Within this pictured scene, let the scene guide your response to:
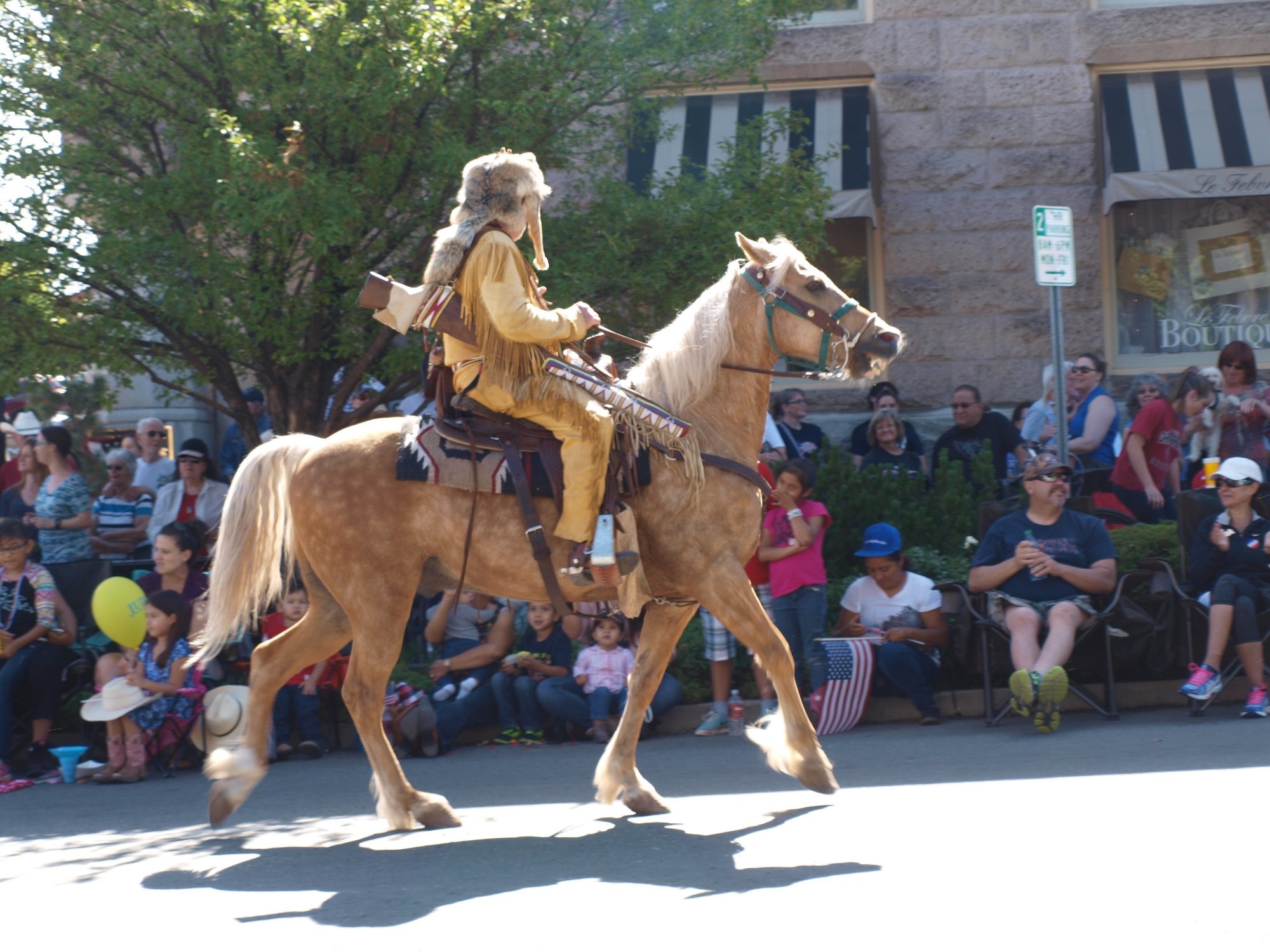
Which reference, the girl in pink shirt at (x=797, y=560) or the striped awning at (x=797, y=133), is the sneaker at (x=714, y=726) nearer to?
the girl in pink shirt at (x=797, y=560)

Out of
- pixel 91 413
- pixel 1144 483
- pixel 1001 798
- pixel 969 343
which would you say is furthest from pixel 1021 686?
pixel 91 413

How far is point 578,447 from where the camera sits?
249 inches

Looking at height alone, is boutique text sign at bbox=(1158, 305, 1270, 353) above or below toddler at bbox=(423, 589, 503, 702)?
above

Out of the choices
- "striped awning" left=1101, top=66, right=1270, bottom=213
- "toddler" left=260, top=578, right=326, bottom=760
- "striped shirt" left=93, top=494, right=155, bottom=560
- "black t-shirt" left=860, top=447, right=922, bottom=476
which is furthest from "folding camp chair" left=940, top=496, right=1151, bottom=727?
"striped shirt" left=93, top=494, right=155, bottom=560

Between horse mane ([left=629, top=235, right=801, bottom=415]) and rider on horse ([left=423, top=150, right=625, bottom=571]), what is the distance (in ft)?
1.45

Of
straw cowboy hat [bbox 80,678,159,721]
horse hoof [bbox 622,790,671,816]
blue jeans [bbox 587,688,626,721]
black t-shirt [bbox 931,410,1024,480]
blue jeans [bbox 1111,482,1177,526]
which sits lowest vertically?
horse hoof [bbox 622,790,671,816]

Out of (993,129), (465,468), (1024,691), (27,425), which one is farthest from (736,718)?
(993,129)

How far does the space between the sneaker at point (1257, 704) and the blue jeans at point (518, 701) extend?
431 cm

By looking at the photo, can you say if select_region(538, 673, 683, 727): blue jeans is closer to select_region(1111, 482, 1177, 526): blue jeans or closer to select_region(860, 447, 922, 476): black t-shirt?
select_region(860, 447, 922, 476): black t-shirt

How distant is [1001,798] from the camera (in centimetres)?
647

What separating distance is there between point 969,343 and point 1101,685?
5.71 metres

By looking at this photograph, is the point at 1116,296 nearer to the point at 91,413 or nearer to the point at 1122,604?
the point at 1122,604

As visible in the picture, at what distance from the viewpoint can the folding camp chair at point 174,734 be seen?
29.3 ft

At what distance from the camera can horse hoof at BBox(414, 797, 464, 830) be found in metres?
6.57
